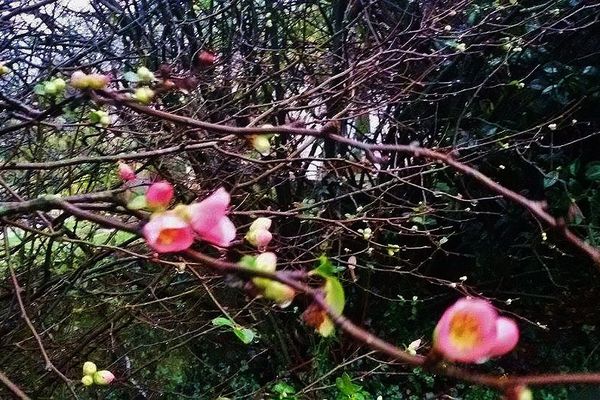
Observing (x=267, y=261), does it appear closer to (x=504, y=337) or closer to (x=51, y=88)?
(x=504, y=337)

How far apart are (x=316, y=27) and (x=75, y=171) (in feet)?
3.70

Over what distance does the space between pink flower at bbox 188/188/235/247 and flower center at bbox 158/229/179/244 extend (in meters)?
0.02

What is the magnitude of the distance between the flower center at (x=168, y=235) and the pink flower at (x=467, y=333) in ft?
0.68

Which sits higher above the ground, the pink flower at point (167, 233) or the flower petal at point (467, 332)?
the pink flower at point (167, 233)

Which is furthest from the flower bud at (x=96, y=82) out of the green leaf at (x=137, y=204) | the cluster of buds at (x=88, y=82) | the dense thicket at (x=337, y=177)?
the dense thicket at (x=337, y=177)

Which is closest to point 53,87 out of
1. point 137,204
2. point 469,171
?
point 137,204

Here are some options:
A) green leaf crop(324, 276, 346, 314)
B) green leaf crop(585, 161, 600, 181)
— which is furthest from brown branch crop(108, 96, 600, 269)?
green leaf crop(585, 161, 600, 181)

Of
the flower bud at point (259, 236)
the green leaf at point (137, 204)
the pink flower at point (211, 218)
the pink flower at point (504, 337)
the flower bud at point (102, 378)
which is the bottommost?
the flower bud at point (102, 378)

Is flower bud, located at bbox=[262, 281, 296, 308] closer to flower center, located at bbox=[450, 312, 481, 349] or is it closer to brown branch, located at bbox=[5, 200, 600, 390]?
brown branch, located at bbox=[5, 200, 600, 390]

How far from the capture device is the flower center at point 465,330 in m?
0.36

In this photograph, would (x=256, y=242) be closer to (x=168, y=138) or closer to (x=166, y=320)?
(x=168, y=138)

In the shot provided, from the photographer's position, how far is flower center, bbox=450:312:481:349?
359 millimetres

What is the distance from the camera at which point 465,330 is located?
0.36 metres

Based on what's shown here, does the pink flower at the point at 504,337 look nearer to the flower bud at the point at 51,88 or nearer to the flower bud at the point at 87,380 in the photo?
the flower bud at the point at 51,88
